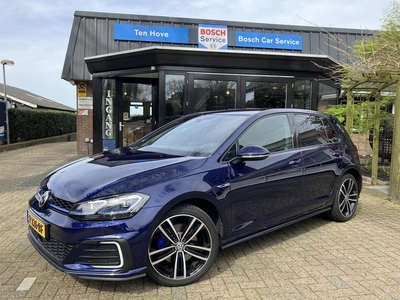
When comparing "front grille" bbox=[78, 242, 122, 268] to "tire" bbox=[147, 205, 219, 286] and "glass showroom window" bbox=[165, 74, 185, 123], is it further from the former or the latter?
"glass showroom window" bbox=[165, 74, 185, 123]

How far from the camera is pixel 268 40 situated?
39.3ft

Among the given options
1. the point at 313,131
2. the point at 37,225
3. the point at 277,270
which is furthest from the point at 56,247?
the point at 313,131

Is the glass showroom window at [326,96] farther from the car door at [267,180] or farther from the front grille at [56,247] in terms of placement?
the front grille at [56,247]

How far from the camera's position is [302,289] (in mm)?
2879

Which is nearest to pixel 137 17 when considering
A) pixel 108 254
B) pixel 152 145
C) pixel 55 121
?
pixel 152 145

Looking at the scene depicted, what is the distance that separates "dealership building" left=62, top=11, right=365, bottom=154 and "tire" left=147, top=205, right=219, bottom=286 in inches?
211

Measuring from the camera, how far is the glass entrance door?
9914 mm

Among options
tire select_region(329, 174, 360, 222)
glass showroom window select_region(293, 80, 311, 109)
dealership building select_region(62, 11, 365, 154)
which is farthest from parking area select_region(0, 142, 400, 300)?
glass showroom window select_region(293, 80, 311, 109)

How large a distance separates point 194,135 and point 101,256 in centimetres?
170

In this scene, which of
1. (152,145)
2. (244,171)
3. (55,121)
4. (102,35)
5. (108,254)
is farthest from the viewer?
(55,121)

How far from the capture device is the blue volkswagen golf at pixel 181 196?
254 centimetres

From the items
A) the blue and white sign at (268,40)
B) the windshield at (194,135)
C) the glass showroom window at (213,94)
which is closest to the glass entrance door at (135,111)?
the glass showroom window at (213,94)

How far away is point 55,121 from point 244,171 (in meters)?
20.2

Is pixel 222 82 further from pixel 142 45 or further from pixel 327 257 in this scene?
pixel 327 257
